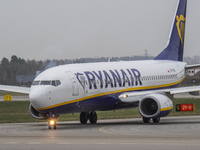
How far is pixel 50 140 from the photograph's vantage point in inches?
1063

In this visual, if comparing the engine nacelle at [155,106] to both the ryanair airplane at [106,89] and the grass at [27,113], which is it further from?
the grass at [27,113]

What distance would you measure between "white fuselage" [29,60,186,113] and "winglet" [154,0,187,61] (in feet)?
7.63

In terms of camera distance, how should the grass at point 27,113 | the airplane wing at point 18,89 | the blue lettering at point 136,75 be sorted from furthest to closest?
the grass at point 27,113, the blue lettering at point 136,75, the airplane wing at point 18,89

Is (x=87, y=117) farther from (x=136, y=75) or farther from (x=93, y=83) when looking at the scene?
(x=136, y=75)

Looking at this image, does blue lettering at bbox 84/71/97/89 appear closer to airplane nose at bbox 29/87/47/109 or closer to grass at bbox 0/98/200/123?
airplane nose at bbox 29/87/47/109

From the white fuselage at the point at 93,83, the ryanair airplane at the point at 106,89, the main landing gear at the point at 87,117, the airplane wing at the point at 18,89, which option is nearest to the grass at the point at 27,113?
the airplane wing at the point at 18,89

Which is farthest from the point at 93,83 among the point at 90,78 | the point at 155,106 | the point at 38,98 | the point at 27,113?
the point at 27,113

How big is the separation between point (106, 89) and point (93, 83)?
5.33 feet

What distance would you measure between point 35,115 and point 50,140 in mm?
12994

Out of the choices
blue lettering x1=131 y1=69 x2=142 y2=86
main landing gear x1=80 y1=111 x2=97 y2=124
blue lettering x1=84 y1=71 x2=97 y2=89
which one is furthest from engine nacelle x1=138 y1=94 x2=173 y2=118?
main landing gear x1=80 y1=111 x2=97 y2=124

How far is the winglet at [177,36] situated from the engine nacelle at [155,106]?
10.8 meters

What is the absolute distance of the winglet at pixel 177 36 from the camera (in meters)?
51.2

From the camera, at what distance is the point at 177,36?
171 feet

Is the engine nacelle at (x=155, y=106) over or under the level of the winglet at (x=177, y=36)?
under
